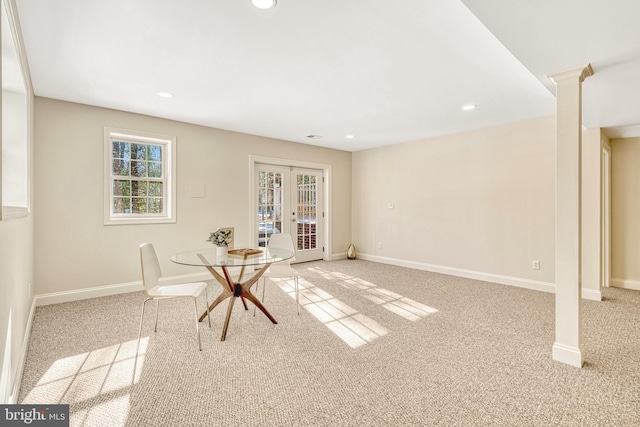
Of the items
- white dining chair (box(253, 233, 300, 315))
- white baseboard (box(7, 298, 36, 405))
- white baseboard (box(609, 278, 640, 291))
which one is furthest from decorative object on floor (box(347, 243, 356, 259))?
white baseboard (box(7, 298, 36, 405))

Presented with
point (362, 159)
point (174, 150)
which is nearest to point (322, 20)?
point (174, 150)

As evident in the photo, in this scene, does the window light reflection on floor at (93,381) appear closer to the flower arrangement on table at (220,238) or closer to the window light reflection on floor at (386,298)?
the flower arrangement on table at (220,238)

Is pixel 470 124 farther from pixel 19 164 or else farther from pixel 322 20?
pixel 19 164

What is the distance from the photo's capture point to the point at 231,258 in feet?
9.84

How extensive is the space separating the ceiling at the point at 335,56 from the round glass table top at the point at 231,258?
174 cm

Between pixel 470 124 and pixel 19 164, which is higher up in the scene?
pixel 470 124

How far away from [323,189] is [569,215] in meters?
4.73

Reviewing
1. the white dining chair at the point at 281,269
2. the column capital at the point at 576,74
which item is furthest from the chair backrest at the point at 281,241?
the column capital at the point at 576,74

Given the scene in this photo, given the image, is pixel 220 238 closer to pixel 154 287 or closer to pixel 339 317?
pixel 154 287

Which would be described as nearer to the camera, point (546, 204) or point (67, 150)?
point (67, 150)

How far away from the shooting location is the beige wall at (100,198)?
360 centimetres

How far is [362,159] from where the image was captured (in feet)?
22.2

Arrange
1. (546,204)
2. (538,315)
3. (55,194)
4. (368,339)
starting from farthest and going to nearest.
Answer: (546,204) < (55,194) < (538,315) < (368,339)

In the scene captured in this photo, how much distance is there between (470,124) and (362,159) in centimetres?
250
